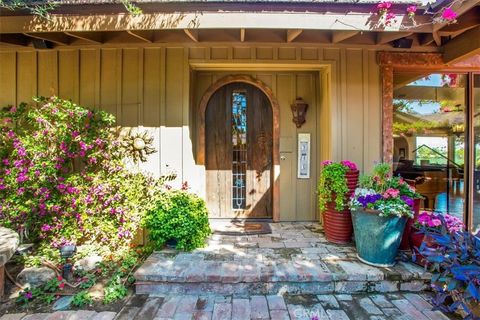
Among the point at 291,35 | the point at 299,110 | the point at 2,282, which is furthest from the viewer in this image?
the point at 299,110

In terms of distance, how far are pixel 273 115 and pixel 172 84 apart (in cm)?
149

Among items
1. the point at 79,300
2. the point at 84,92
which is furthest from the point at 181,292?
the point at 84,92

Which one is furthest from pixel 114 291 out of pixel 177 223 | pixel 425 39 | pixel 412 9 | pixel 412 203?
pixel 425 39

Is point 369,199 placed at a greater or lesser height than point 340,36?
lesser

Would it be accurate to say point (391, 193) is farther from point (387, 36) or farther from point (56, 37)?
point (56, 37)

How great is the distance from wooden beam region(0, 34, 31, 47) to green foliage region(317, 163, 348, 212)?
168 inches

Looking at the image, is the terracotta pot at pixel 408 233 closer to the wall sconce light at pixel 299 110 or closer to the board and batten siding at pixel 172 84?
the board and batten siding at pixel 172 84

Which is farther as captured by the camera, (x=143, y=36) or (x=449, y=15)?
(x=143, y=36)

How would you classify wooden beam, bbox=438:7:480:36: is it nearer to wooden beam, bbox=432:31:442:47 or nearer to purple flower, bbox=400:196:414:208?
wooden beam, bbox=432:31:442:47

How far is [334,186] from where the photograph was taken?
9.82 ft

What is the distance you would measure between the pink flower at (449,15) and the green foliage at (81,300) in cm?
414

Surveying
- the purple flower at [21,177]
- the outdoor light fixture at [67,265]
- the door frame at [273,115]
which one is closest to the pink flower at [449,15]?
the door frame at [273,115]

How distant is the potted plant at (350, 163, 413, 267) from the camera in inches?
97.0

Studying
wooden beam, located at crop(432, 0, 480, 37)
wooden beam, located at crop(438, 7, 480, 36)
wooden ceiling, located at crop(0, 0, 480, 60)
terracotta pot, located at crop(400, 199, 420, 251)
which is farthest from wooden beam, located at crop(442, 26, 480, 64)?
terracotta pot, located at crop(400, 199, 420, 251)
